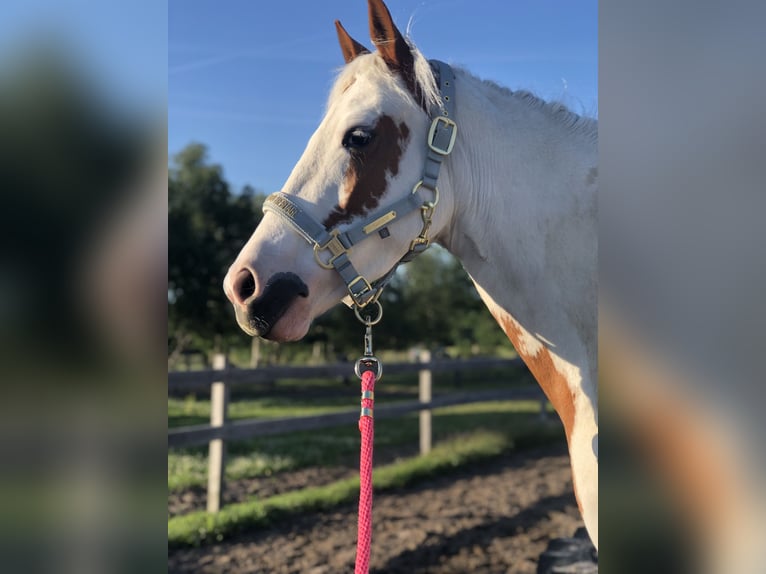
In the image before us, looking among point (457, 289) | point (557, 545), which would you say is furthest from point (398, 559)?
point (457, 289)

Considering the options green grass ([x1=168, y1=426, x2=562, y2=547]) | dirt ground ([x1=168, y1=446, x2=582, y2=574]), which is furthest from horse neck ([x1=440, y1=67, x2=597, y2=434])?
green grass ([x1=168, y1=426, x2=562, y2=547])

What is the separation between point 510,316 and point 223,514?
3.75 metres

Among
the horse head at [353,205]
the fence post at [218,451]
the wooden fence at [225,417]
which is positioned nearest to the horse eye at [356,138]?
the horse head at [353,205]

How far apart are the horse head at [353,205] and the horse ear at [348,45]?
0.17m

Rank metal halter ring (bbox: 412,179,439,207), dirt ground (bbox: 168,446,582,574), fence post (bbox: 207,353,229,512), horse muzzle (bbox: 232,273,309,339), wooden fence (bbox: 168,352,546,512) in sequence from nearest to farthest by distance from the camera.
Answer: horse muzzle (bbox: 232,273,309,339), metal halter ring (bbox: 412,179,439,207), dirt ground (bbox: 168,446,582,574), wooden fence (bbox: 168,352,546,512), fence post (bbox: 207,353,229,512)

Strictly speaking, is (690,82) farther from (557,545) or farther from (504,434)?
(504,434)

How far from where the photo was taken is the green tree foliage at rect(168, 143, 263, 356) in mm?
8984

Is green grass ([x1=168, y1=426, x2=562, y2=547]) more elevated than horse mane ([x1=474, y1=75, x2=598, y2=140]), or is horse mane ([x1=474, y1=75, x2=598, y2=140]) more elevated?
horse mane ([x1=474, y1=75, x2=598, y2=140])

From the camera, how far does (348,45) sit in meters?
1.63

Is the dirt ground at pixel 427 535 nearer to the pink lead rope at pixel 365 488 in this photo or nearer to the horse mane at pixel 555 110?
the pink lead rope at pixel 365 488

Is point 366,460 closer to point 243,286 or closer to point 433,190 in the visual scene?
point 243,286

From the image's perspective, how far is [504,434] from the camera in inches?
318

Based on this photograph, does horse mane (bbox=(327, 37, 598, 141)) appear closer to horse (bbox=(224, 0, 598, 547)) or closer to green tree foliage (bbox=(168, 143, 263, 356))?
horse (bbox=(224, 0, 598, 547))

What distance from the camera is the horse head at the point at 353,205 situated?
4.31 feet
